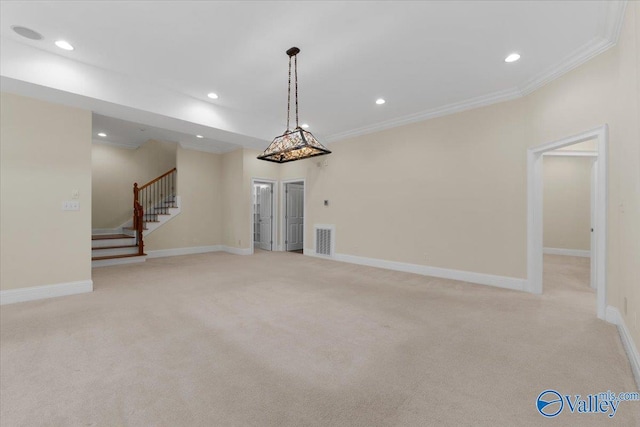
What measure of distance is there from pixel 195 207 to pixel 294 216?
2.93 m

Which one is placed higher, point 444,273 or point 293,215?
point 293,215

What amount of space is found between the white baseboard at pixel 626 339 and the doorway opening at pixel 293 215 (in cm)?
636

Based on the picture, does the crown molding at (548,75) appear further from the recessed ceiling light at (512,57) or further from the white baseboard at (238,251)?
the white baseboard at (238,251)

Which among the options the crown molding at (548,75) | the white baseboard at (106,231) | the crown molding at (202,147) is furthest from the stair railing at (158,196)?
the crown molding at (548,75)

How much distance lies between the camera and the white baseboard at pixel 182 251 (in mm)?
6922

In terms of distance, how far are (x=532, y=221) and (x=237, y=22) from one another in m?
4.76

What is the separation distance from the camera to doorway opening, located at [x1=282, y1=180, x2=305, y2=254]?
8219 mm

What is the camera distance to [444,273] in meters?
4.89

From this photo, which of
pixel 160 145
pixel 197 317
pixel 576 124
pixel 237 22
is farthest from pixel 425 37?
pixel 160 145

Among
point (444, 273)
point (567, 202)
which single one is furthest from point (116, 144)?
point (567, 202)

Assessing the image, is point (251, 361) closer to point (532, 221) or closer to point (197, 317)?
point (197, 317)
